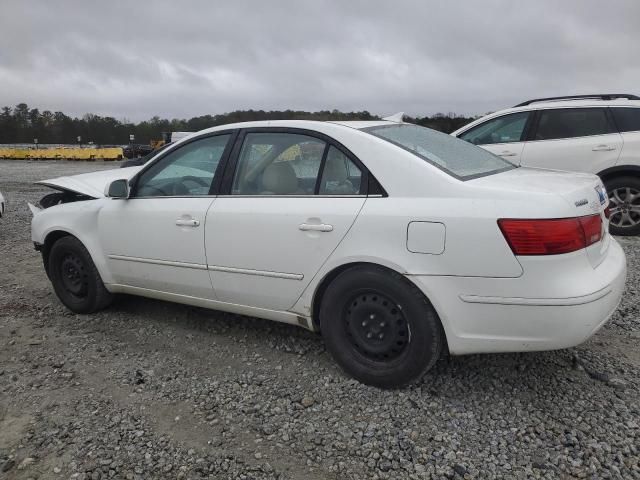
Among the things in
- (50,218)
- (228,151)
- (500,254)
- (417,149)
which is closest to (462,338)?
(500,254)

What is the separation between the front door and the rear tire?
17.5ft

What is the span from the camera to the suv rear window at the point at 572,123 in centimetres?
672

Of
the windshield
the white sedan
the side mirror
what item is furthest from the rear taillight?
the side mirror

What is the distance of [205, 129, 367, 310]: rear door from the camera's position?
9.68 ft

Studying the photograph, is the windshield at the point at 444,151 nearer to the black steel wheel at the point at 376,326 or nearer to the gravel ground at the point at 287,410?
the black steel wheel at the point at 376,326

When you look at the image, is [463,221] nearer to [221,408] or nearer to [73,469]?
[221,408]

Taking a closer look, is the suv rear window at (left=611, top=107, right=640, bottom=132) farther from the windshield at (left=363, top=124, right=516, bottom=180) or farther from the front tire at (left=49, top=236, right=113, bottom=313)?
the front tire at (left=49, top=236, right=113, bottom=313)

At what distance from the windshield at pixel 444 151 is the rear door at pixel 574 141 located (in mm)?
3784

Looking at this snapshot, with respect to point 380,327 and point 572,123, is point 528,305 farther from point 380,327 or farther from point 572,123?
point 572,123

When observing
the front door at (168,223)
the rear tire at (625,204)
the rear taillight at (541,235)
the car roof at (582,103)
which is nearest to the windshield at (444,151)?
the rear taillight at (541,235)

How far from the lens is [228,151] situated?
11.5 ft

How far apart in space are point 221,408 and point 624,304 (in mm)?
3316

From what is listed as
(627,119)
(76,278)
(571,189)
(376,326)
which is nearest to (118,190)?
(76,278)

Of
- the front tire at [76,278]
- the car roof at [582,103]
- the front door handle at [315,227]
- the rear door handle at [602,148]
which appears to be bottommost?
the front tire at [76,278]
